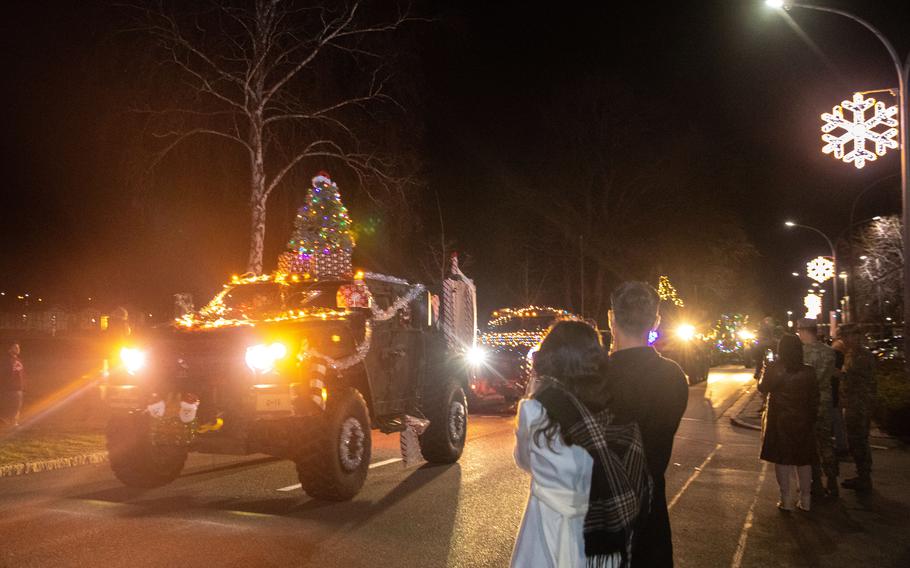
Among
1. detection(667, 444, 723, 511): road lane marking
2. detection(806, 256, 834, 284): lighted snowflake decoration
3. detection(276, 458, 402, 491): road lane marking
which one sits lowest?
detection(667, 444, 723, 511): road lane marking

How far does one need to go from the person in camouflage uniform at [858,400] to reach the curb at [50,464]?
30.5 feet

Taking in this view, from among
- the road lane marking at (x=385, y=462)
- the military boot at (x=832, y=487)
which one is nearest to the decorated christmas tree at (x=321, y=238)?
the road lane marking at (x=385, y=462)

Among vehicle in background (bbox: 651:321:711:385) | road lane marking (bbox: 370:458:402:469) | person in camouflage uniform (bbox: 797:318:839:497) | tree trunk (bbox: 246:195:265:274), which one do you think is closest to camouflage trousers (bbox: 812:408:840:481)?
person in camouflage uniform (bbox: 797:318:839:497)

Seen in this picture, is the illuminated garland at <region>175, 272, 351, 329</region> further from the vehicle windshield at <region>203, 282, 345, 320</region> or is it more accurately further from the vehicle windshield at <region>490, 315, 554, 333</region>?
the vehicle windshield at <region>490, 315, 554, 333</region>

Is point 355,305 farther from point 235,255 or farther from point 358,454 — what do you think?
point 235,255

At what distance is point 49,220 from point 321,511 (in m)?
38.6

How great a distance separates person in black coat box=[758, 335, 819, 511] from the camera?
7.84 m

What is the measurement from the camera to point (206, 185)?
21.4 metres

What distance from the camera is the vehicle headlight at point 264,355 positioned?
805cm

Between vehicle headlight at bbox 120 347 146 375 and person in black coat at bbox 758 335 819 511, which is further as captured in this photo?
vehicle headlight at bbox 120 347 146 375

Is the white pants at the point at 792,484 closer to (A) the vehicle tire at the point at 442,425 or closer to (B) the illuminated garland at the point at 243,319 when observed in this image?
(A) the vehicle tire at the point at 442,425

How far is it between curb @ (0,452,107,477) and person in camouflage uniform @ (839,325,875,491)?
930 centimetres

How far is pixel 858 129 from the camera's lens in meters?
14.9

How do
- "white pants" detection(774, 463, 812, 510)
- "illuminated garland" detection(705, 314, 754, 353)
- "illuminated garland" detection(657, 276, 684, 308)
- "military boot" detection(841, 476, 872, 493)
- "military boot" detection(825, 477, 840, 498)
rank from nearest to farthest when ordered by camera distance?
1. "white pants" detection(774, 463, 812, 510)
2. "military boot" detection(825, 477, 840, 498)
3. "military boot" detection(841, 476, 872, 493)
4. "illuminated garland" detection(657, 276, 684, 308)
5. "illuminated garland" detection(705, 314, 754, 353)
